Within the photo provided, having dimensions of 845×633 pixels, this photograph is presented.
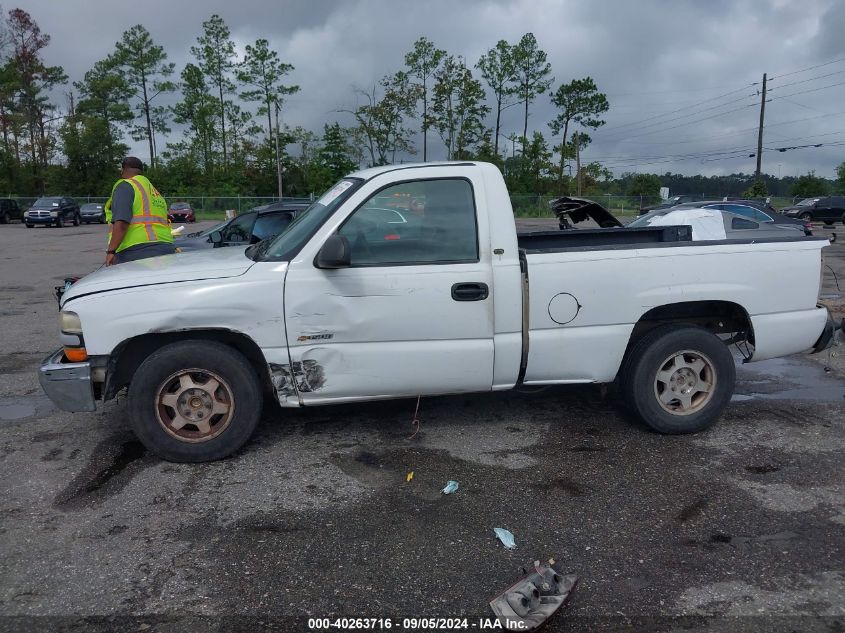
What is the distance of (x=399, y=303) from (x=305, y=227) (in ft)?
2.92

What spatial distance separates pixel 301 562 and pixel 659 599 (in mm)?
1644

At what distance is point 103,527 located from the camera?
376 cm

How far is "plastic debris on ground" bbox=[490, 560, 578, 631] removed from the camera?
114 inches

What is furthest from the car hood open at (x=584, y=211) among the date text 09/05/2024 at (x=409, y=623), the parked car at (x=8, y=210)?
the parked car at (x=8, y=210)

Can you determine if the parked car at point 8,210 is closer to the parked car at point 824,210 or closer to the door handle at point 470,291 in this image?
the parked car at point 824,210

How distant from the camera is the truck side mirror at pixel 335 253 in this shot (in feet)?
14.0

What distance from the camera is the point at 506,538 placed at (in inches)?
142

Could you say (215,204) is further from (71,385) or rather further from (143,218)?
(71,385)

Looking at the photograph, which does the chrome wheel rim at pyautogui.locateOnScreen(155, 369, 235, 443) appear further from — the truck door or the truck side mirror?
the truck side mirror

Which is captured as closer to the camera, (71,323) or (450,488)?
(450,488)

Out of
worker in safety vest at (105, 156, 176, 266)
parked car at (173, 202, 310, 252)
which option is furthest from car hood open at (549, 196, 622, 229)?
parked car at (173, 202, 310, 252)

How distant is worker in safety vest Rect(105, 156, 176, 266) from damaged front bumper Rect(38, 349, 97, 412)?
78.6 inches

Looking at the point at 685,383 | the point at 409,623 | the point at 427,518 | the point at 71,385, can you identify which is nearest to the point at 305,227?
the point at 71,385

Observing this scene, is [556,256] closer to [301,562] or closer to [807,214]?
[301,562]
